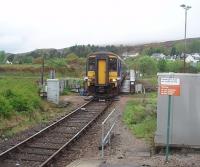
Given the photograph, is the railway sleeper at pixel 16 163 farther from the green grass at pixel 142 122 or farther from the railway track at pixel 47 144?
the green grass at pixel 142 122

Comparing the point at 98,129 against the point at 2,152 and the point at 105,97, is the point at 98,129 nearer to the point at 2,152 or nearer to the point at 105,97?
the point at 2,152

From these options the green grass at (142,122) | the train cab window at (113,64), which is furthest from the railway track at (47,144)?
the train cab window at (113,64)

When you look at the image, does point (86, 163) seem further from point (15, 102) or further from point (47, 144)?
point (15, 102)

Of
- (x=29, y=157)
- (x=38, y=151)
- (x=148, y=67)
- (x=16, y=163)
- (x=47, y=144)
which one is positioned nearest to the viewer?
(x=16, y=163)

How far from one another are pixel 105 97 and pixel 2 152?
64.5ft

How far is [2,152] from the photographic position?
42.2 feet

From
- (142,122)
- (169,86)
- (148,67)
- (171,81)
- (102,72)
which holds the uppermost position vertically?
(148,67)

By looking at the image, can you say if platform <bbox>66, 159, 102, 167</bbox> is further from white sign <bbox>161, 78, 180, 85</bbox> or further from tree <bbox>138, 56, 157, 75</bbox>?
tree <bbox>138, 56, 157, 75</bbox>

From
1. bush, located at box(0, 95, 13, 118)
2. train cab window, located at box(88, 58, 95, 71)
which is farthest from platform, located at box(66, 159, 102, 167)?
train cab window, located at box(88, 58, 95, 71)

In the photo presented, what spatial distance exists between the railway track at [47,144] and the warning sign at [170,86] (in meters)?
3.24

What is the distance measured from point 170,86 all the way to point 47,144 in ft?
15.4

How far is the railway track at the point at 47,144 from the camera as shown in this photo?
39.9ft

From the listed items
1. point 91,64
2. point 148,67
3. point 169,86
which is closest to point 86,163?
point 169,86

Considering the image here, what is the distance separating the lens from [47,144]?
A: 575 inches
